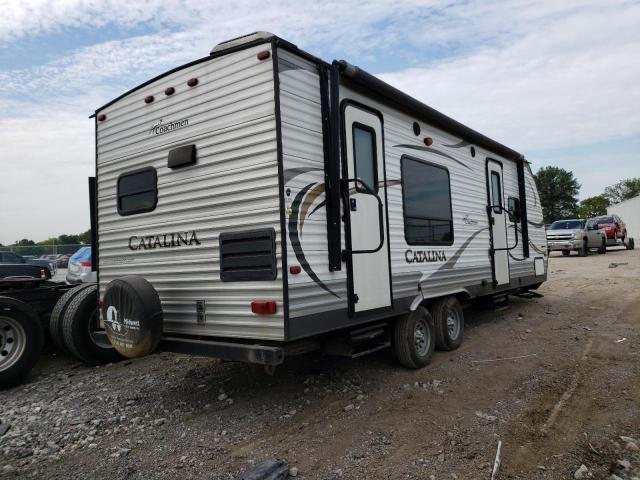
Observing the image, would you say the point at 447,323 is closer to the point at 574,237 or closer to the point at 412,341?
the point at 412,341

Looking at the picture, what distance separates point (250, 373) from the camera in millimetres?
5477

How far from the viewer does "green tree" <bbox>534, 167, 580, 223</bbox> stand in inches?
2517

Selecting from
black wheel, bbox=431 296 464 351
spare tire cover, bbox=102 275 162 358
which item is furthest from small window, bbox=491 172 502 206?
spare tire cover, bbox=102 275 162 358

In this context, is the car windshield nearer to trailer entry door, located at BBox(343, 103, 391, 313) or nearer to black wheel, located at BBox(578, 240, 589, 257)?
black wheel, located at BBox(578, 240, 589, 257)

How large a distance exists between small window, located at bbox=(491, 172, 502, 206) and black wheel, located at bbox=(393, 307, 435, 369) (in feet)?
10.5

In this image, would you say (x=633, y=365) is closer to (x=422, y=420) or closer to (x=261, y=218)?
(x=422, y=420)

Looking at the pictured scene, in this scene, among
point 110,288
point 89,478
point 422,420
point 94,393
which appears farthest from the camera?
point 94,393

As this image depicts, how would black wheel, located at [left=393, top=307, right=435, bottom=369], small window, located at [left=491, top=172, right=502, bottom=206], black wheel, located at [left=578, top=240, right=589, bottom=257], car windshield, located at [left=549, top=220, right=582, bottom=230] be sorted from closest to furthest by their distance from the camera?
black wheel, located at [left=393, top=307, right=435, bottom=369] < small window, located at [left=491, top=172, right=502, bottom=206] < black wheel, located at [left=578, top=240, right=589, bottom=257] < car windshield, located at [left=549, top=220, right=582, bottom=230]

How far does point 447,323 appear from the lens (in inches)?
248

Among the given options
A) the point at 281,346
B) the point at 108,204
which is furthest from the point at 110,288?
the point at 281,346

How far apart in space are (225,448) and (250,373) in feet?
5.56

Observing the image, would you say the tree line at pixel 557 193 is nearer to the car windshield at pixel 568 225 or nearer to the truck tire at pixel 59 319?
the car windshield at pixel 568 225

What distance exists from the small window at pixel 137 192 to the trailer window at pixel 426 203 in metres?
2.65

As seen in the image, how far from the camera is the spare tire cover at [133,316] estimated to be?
13.8 ft
